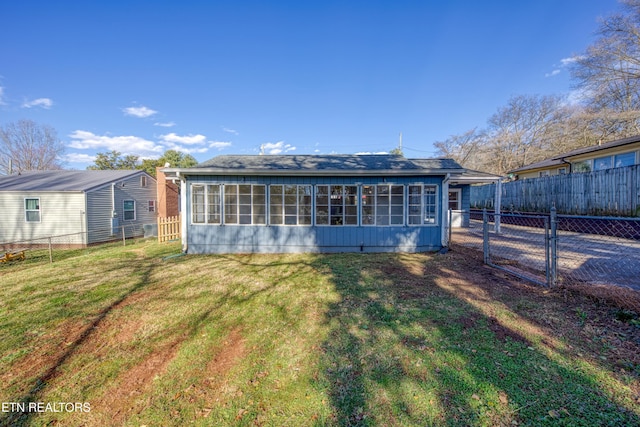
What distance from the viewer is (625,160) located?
36.2 ft

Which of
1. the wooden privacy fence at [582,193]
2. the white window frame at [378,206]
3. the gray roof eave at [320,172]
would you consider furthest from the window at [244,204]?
the wooden privacy fence at [582,193]

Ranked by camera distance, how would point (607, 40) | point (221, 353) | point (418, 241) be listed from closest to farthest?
point (221, 353)
point (418, 241)
point (607, 40)

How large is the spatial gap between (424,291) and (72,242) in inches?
634

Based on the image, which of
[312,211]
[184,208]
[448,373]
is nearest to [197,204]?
[184,208]

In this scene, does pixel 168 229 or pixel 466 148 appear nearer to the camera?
pixel 168 229

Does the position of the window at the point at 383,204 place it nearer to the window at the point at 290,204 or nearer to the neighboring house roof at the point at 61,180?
the window at the point at 290,204

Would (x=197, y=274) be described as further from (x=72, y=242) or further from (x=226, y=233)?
(x=72, y=242)

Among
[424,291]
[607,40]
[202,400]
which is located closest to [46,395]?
[202,400]

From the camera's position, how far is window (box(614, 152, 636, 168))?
35.1 ft

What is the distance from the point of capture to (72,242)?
12539 mm

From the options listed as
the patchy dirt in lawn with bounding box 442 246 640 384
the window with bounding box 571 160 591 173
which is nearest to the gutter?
the patchy dirt in lawn with bounding box 442 246 640 384

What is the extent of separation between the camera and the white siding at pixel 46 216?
41.6 ft

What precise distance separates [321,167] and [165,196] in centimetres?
1348

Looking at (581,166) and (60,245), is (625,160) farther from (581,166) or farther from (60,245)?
(60,245)
